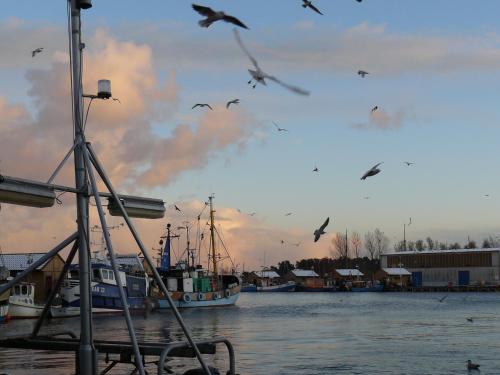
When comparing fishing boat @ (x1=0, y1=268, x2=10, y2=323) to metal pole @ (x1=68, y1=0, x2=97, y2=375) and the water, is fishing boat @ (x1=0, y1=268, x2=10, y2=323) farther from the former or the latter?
metal pole @ (x1=68, y1=0, x2=97, y2=375)

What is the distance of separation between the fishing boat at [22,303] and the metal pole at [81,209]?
61.3m

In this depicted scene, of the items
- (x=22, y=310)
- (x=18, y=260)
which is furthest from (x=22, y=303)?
(x=18, y=260)

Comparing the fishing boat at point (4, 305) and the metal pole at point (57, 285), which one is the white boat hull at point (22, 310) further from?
the metal pole at point (57, 285)

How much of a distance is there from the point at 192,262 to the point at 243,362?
92731 mm

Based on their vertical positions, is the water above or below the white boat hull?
below

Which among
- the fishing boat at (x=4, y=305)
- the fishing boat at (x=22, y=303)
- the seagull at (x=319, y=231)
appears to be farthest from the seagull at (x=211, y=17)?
the fishing boat at (x=22, y=303)

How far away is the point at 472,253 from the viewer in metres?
194

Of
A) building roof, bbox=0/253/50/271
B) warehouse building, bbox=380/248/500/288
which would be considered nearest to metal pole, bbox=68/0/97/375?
building roof, bbox=0/253/50/271

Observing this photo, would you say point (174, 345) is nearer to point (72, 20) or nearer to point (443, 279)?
point (72, 20)

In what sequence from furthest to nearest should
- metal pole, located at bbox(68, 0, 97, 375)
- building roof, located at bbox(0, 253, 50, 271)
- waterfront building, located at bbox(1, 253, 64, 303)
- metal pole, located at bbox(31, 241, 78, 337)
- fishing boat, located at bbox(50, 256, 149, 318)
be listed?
building roof, located at bbox(0, 253, 50, 271) < waterfront building, located at bbox(1, 253, 64, 303) < fishing boat, located at bbox(50, 256, 149, 318) < metal pole, located at bbox(31, 241, 78, 337) < metal pole, located at bbox(68, 0, 97, 375)

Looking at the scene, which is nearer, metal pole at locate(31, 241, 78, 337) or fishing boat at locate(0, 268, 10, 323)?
metal pole at locate(31, 241, 78, 337)

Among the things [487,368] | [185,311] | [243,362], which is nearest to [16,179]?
[243,362]

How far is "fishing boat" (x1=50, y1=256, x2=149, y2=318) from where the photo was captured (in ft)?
252

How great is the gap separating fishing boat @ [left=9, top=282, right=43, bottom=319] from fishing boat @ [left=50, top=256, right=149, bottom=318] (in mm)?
2014
